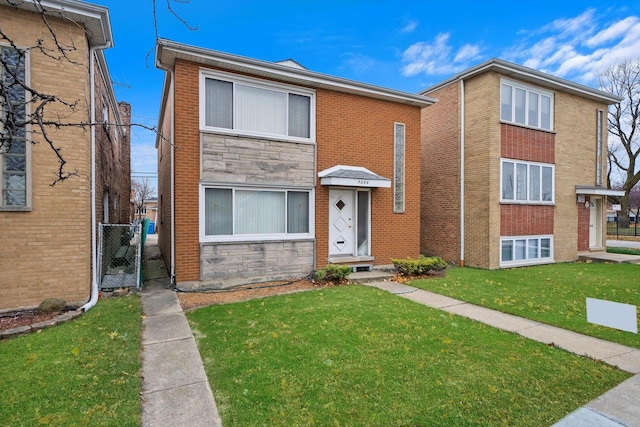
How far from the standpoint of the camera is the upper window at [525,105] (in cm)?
1155

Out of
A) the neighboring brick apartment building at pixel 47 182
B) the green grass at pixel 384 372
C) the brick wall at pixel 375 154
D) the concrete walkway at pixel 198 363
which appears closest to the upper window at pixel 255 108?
the brick wall at pixel 375 154

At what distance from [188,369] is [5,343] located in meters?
2.82

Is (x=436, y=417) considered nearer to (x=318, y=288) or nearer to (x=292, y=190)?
(x=318, y=288)

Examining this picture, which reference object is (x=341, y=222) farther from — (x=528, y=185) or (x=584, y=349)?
(x=528, y=185)

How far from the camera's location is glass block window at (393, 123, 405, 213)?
34.6 ft

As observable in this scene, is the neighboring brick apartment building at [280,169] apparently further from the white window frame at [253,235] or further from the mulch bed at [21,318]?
the mulch bed at [21,318]

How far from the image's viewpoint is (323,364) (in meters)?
3.92

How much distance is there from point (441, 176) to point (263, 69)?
315 inches

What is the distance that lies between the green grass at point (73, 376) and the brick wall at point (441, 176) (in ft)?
35.0

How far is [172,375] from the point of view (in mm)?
3703

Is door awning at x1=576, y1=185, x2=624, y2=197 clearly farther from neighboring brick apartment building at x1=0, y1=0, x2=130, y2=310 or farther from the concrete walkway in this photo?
neighboring brick apartment building at x1=0, y1=0, x2=130, y2=310

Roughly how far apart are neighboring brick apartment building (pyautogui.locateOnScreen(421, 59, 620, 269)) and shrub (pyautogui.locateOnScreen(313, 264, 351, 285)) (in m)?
5.59

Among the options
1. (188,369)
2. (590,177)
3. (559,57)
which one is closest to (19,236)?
(188,369)

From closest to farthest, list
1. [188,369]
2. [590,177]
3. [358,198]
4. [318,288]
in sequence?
[188,369], [318,288], [358,198], [590,177]
